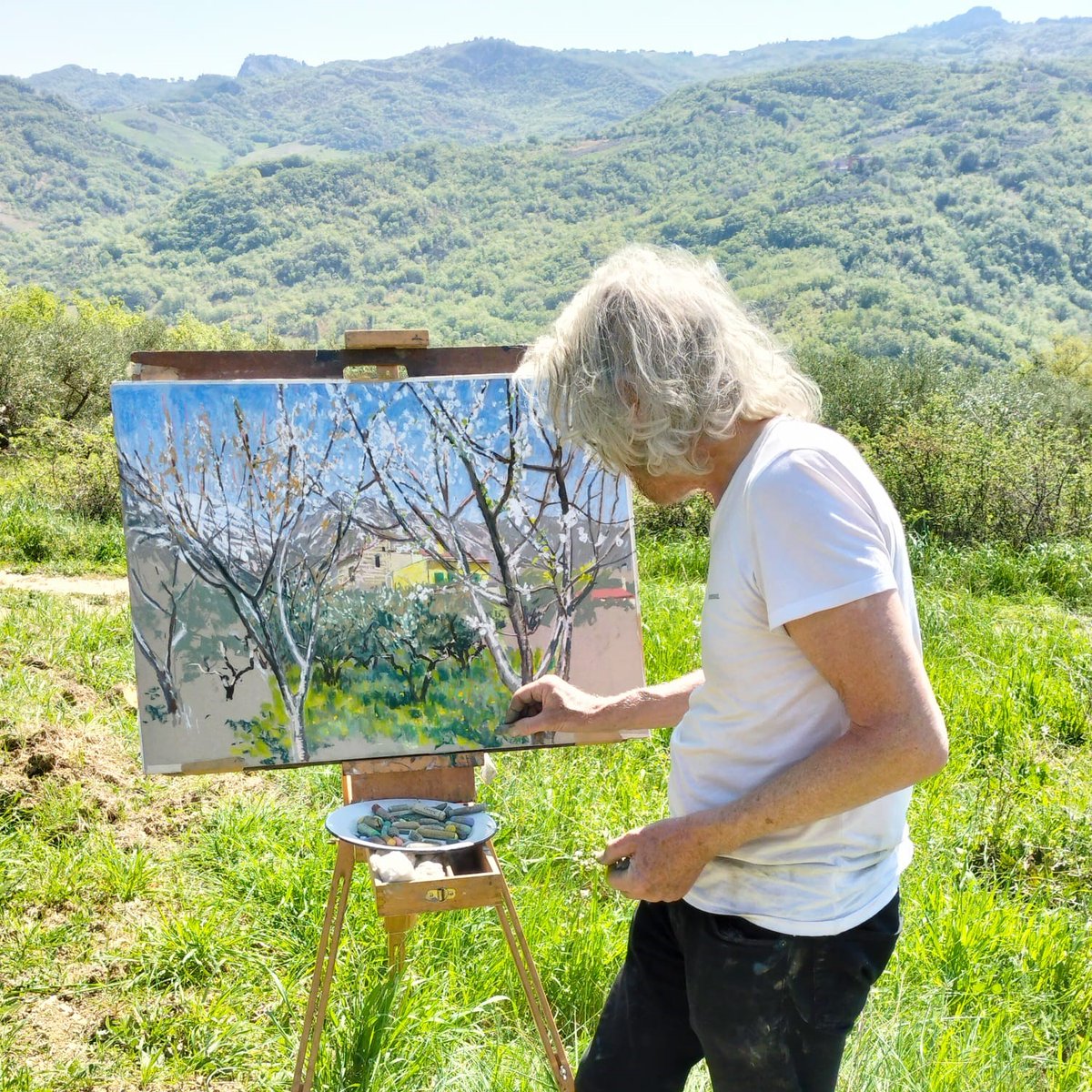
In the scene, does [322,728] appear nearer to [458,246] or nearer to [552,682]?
[552,682]

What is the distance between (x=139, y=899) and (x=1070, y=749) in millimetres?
3487

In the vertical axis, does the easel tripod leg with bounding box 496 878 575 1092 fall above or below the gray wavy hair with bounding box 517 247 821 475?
below

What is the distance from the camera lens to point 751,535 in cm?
114

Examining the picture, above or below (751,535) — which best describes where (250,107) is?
above

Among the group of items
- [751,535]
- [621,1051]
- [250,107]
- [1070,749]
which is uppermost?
[250,107]

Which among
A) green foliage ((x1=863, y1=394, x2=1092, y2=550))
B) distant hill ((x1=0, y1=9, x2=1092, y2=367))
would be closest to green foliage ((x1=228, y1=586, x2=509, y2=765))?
green foliage ((x1=863, y1=394, x2=1092, y2=550))

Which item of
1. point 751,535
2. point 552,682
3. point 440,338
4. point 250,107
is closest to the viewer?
point 751,535

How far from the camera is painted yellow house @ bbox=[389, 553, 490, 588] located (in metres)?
2.26

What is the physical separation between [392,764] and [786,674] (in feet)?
4.04

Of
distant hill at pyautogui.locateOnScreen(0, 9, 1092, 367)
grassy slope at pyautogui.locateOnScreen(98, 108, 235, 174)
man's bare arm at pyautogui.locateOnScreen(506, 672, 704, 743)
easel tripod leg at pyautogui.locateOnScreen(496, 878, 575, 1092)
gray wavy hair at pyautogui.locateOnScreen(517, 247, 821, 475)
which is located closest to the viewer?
gray wavy hair at pyautogui.locateOnScreen(517, 247, 821, 475)

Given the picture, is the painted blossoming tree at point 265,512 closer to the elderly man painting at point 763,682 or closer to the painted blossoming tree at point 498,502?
the painted blossoming tree at point 498,502

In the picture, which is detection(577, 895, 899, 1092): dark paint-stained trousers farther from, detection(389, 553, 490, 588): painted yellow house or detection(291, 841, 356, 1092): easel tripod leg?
detection(389, 553, 490, 588): painted yellow house

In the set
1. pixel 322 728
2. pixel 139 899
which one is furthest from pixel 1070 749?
pixel 139 899

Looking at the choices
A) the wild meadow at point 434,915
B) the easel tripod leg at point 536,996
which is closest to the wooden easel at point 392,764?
the easel tripod leg at point 536,996
